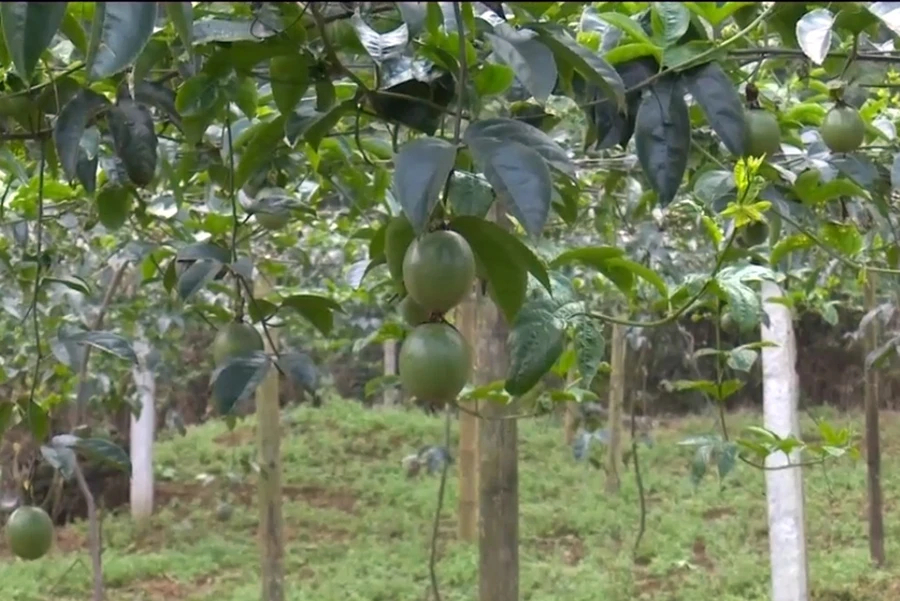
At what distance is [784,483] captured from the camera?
120 inches

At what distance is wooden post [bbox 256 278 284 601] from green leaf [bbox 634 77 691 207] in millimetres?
2361

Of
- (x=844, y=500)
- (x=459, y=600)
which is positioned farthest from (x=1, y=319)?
(x=844, y=500)

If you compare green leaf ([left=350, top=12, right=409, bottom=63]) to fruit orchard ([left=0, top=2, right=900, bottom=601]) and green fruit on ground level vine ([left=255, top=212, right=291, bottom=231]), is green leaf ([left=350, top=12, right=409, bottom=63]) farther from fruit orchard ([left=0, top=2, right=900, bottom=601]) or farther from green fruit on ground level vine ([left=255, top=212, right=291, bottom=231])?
green fruit on ground level vine ([left=255, top=212, right=291, bottom=231])

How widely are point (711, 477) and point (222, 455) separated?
3.11 meters

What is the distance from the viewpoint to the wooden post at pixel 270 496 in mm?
3271

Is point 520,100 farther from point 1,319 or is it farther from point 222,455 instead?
point 222,455

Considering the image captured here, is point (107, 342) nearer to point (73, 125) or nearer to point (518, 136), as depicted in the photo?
point (73, 125)

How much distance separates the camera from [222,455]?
701cm

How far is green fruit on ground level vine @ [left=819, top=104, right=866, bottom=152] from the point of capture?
1.20 metres

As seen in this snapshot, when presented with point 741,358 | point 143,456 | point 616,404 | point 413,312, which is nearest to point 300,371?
point 413,312

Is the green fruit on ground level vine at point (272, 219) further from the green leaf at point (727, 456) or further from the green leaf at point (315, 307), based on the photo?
the green leaf at point (727, 456)

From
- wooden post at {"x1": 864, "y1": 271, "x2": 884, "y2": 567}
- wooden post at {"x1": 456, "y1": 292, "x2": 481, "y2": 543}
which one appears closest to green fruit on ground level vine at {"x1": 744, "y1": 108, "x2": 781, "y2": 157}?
wooden post at {"x1": 456, "y1": 292, "x2": 481, "y2": 543}

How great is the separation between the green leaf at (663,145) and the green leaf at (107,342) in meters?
0.68

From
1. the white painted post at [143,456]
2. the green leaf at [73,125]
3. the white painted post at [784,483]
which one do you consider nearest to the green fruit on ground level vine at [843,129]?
the green leaf at [73,125]
